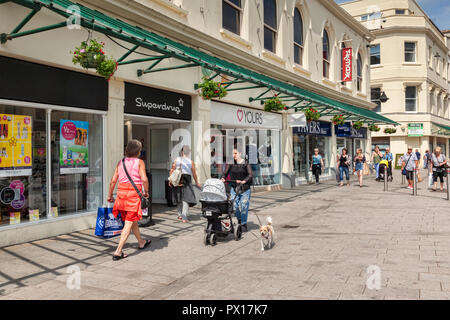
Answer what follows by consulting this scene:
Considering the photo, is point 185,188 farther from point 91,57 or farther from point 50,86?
point 91,57

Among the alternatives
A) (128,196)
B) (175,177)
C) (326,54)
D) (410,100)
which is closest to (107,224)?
(128,196)

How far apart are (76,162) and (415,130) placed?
32.0 m

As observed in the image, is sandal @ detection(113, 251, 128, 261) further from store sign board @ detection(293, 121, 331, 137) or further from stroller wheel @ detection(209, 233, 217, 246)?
store sign board @ detection(293, 121, 331, 137)

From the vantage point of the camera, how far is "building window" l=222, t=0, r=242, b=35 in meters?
13.1

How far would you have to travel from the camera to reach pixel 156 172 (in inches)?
465

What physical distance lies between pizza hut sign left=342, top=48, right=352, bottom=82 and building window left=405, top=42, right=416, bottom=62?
15171 millimetres

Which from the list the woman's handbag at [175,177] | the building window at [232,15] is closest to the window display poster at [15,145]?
the woman's handbag at [175,177]

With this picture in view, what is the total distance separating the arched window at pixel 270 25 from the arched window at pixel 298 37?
2.12 meters

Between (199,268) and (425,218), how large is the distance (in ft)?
20.4

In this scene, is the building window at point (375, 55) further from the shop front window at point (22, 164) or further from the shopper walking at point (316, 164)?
the shop front window at point (22, 164)

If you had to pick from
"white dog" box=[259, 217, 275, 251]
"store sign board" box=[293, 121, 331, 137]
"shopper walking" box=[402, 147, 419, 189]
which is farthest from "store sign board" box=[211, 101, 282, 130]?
"white dog" box=[259, 217, 275, 251]

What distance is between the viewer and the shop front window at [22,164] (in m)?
6.72

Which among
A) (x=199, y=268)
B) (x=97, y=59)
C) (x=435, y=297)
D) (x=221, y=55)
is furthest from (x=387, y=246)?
(x=221, y=55)

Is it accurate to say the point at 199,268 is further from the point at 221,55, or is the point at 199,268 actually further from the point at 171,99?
the point at 221,55
